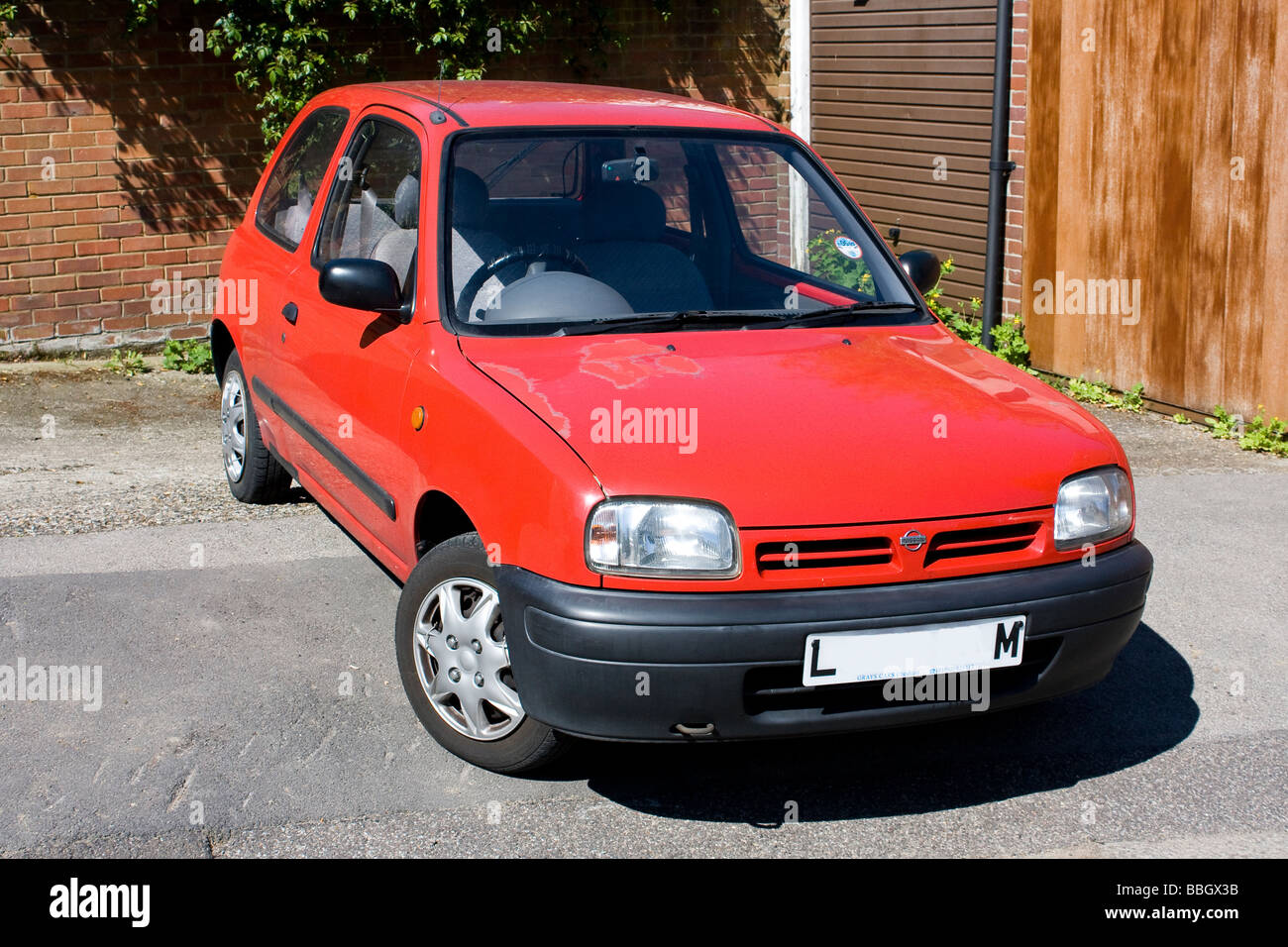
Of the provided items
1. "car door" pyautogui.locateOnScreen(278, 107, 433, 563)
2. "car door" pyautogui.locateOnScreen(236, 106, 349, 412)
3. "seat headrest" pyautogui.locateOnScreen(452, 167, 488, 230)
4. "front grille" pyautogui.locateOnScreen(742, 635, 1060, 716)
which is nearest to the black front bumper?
"front grille" pyautogui.locateOnScreen(742, 635, 1060, 716)

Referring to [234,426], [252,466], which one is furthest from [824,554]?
[234,426]

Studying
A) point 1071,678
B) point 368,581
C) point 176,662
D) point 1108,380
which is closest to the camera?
point 1071,678

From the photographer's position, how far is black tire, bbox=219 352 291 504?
6105 millimetres

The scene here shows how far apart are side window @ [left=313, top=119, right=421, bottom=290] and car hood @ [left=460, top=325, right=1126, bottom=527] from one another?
691 mm

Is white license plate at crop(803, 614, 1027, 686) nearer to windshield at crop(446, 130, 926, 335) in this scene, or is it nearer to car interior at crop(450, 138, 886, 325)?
windshield at crop(446, 130, 926, 335)

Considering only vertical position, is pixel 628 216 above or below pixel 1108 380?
above

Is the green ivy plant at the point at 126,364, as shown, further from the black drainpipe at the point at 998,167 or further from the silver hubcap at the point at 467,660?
the silver hubcap at the point at 467,660

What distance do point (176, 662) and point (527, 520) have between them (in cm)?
181

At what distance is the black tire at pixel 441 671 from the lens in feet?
12.4

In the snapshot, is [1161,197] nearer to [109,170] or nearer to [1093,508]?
[1093,508]

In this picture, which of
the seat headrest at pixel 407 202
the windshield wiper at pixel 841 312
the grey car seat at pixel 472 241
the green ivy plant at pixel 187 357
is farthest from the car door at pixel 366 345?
the green ivy plant at pixel 187 357
